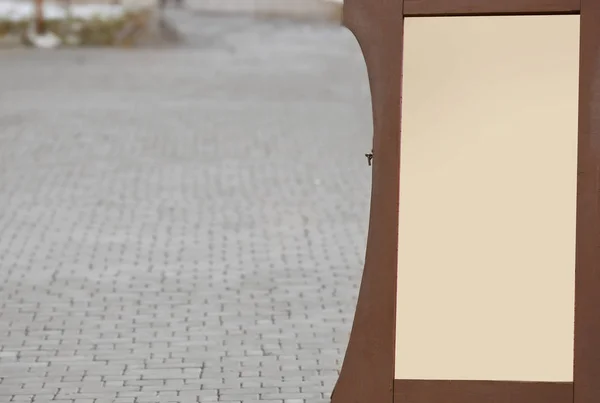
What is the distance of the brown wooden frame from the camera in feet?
14.4

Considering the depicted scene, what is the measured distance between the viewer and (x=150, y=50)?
2642 centimetres

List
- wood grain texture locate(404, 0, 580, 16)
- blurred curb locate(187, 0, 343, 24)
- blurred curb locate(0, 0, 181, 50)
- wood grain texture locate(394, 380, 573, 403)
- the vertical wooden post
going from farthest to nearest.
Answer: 1. blurred curb locate(187, 0, 343, 24)
2. the vertical wooden post
3. blurred curb locate(0, 0, 181, 50)
4. wood grain texture locate(394, 380, 573, 403)
5. wood grain texture locate(404, 0, 580, 16)


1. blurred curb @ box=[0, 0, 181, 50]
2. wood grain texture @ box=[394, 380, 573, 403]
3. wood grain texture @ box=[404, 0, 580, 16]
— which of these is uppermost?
wood grain texture @ box=[404, 0, 580, 16]

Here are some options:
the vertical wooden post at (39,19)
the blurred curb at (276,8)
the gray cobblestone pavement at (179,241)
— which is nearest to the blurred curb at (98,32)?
the vertical wooden post at (39,19)

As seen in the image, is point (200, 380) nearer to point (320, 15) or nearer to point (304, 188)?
point (304, 188)

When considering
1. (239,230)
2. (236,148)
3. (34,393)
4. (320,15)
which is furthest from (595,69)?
(320,15)

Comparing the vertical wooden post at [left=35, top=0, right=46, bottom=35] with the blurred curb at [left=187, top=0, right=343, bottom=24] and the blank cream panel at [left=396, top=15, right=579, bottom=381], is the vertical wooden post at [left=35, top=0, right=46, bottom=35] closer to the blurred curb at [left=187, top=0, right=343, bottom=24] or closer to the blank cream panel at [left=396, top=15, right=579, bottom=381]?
the blurred curb at [left=187, top=0, right=343, bottom=24]

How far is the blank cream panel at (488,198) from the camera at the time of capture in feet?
14.5

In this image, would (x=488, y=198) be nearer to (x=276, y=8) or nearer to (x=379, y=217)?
(x=379, y=217)

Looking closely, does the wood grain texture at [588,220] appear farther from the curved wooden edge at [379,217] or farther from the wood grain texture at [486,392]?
the curved wooden edge at [379,217]

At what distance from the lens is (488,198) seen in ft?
14.8

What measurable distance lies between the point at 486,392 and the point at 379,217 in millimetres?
660

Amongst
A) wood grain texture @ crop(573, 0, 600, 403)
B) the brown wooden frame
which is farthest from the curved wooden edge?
wood grain texture @ crop(573, 0, 600, 403)

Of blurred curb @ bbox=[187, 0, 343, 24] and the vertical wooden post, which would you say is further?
blurred curb @ bbox=[187, 0, 343, 24]
